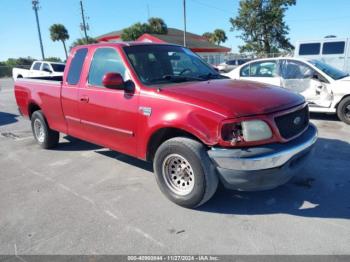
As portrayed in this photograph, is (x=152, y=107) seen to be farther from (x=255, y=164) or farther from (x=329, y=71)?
(x=329, y=71)

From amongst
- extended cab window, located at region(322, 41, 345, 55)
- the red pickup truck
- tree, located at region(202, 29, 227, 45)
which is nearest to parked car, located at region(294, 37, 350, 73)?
extended cab window, located at region(322, 41, 345, 55)

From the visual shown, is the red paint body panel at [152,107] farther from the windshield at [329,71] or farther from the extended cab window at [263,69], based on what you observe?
the extended cab window at [263,69]

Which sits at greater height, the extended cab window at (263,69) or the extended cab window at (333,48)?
the extended cab window at (333,48)

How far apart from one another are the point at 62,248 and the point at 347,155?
4.61 metres

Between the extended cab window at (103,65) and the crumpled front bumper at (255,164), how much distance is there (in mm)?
1849

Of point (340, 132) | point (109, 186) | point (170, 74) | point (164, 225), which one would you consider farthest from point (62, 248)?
point (340, 132)

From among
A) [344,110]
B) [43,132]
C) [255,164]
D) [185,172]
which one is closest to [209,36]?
[344,110]

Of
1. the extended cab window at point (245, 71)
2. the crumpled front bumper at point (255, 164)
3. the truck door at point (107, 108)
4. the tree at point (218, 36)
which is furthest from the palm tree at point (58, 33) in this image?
the crumpled front bumper at point (255, 164)

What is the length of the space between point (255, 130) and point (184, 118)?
74 cm

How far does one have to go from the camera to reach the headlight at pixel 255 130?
3.08 meters

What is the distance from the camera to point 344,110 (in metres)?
7.44

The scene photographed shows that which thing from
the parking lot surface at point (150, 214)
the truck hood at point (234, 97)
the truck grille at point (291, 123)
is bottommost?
the parking lot surface at point (150, 214)

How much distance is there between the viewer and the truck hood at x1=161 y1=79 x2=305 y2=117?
3160 millimetres

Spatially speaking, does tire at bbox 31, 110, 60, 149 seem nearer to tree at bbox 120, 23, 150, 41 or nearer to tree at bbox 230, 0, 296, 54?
tree at bbox 230, 0, 296, 54
